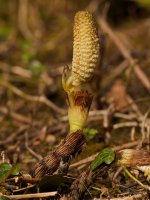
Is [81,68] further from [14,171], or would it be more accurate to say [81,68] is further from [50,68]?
[50,68]

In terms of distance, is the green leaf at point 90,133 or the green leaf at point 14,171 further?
the green leaf at point 90,133

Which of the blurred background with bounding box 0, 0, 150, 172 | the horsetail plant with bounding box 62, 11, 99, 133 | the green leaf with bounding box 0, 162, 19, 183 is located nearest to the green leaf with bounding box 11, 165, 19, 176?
the green leaf with bounding box 0, 162, 19, 183

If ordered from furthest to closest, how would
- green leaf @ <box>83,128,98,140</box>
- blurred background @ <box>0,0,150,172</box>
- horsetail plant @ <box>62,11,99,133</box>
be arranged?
blurred background @ <box>0,0,150,172</box> < green leaf @ <box>83,128,98,140</box> < horsetail plant @ <box>62,11,99,133</box>

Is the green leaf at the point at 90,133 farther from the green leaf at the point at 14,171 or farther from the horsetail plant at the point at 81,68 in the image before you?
the green leaf at the point at 14,171

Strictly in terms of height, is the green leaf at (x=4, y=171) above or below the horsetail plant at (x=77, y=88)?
below

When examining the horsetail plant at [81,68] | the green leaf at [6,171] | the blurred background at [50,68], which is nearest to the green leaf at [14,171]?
the green leaf at [6,171]

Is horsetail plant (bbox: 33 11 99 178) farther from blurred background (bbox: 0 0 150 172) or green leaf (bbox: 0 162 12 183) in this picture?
blurred background (bbox: 0 0 150 172)

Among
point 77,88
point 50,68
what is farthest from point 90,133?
point 50,68

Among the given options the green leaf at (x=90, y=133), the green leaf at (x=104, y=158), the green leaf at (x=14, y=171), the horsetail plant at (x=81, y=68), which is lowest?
the green leaf at (x=14, y=171)
